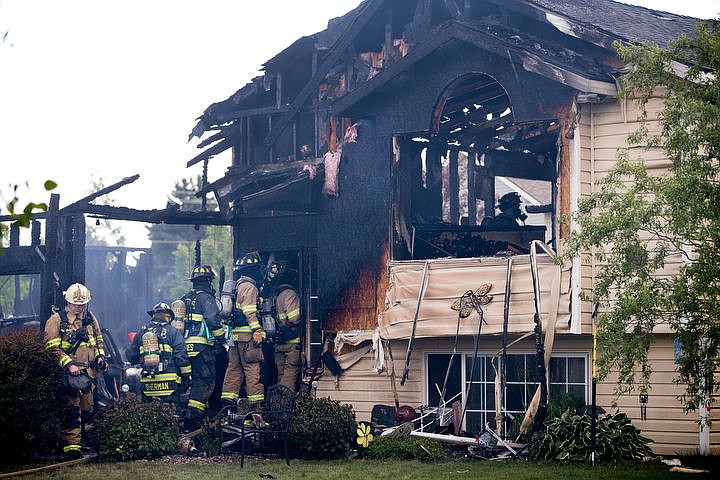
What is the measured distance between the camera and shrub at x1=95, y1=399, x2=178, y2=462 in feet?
44.4

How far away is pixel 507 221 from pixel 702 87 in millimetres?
8106

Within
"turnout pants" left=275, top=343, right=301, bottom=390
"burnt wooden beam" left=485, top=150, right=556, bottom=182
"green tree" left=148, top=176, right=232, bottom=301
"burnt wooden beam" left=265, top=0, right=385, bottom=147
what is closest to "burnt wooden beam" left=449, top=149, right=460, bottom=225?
"burnt wooden beam" left=485, top=150, right=556, bottom=182

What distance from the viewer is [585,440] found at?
12.5 metres

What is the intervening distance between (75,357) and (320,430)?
12.7 feet

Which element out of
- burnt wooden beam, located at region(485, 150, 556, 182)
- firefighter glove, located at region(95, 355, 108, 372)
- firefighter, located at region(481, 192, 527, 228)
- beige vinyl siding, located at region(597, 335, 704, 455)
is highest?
burnt wooden beam, located at region(485, 150, 556, 182)

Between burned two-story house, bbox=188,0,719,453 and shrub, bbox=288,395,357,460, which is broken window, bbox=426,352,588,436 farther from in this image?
shrub, bbox=288,395,357,460

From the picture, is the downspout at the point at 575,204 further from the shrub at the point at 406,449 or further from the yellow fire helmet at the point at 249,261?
the yellow fire helmet at the point at 249,261

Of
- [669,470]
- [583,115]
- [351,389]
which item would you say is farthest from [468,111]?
[669,470]

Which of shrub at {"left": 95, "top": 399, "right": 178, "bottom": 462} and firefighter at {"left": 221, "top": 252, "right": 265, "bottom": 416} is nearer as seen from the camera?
shrub at {"left": 95, "top": 399, "right": 178, "bottom": 462}

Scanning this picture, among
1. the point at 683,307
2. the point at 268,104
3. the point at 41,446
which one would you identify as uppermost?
the point at 268,104

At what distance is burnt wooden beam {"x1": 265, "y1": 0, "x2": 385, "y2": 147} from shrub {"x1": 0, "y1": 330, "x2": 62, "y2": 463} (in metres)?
6.75

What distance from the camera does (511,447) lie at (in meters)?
13.2

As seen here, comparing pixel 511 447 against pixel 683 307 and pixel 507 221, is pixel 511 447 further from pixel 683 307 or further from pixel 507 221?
pixel 507 221

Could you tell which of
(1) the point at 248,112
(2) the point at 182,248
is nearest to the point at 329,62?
(1) the point at 248,112
